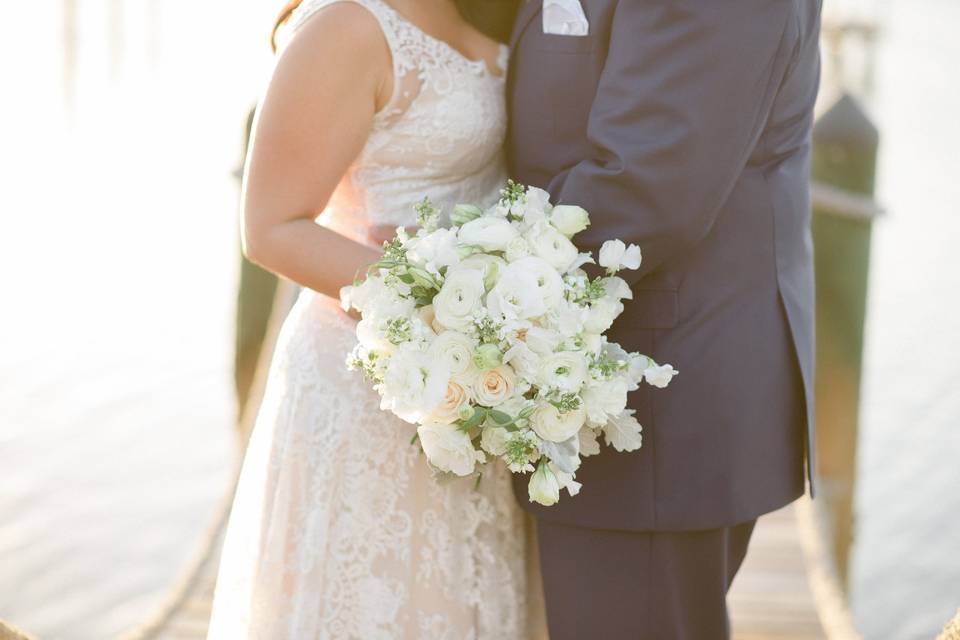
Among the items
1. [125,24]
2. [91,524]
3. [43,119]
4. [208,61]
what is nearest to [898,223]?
[91,524]

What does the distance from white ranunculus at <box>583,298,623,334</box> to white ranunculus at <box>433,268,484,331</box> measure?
17 cm

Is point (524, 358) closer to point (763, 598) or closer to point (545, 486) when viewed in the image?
point (545, 486)

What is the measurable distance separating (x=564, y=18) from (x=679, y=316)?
54 centimetres

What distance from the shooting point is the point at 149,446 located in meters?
7.24

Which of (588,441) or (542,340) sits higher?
(542,340)

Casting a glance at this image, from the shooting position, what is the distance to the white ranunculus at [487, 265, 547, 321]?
1896 mm

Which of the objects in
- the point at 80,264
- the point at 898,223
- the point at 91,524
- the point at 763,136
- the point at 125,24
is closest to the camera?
the point at 763,136

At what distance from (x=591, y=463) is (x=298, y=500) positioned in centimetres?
54

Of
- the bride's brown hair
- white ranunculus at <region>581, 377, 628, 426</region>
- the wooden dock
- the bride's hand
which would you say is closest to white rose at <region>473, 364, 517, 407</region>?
white ranunculus at <region>581, 377, 628, 426</region>

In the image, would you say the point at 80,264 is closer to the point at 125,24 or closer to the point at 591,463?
the point at 591,463

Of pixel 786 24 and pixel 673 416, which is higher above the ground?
pixel 786 24

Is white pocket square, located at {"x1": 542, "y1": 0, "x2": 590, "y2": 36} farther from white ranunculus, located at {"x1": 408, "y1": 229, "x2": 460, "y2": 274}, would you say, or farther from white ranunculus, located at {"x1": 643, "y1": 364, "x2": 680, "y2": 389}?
white ranunculus, located at {"x1": 643, "y1": 364, "x2": 680, "y2": 389}

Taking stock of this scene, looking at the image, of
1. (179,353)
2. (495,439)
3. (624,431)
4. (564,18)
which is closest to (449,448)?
(495,439)

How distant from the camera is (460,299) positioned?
192 centimetres
